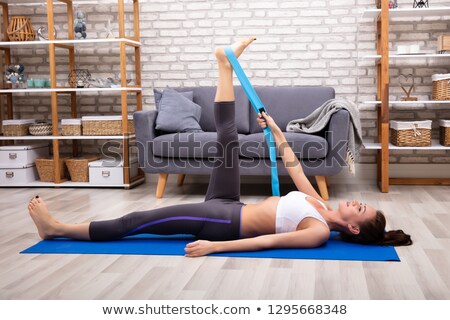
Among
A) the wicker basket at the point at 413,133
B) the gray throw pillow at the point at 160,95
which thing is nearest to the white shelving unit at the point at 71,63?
the gray throw pillow at the point at 160,95

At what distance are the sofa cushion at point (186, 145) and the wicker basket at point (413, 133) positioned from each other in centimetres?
124

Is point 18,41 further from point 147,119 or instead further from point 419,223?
point 419,223

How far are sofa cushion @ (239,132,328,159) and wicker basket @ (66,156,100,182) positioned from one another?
145cm

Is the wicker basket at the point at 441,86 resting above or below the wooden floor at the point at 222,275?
above

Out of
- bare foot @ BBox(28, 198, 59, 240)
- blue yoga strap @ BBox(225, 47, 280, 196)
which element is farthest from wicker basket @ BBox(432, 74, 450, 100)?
bare foot @ BBox(28, 198, 59, 240)

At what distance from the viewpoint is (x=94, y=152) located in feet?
17.7

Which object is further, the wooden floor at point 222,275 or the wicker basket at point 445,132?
the wicker basket at point 445,132

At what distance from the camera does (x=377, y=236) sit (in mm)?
2715

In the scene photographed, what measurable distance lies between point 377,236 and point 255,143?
162 cm

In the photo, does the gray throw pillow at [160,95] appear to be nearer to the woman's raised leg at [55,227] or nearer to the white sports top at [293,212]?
the woman's raised leg at [55,227]

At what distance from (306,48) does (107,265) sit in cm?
307

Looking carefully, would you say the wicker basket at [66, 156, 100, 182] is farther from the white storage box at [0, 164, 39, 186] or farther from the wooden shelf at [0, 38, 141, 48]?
the wooden shelf at [0, 38, 141, 48]

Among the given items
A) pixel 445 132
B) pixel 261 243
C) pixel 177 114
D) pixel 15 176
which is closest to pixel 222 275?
pixel 261 243

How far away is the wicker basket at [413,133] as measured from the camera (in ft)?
14.8
